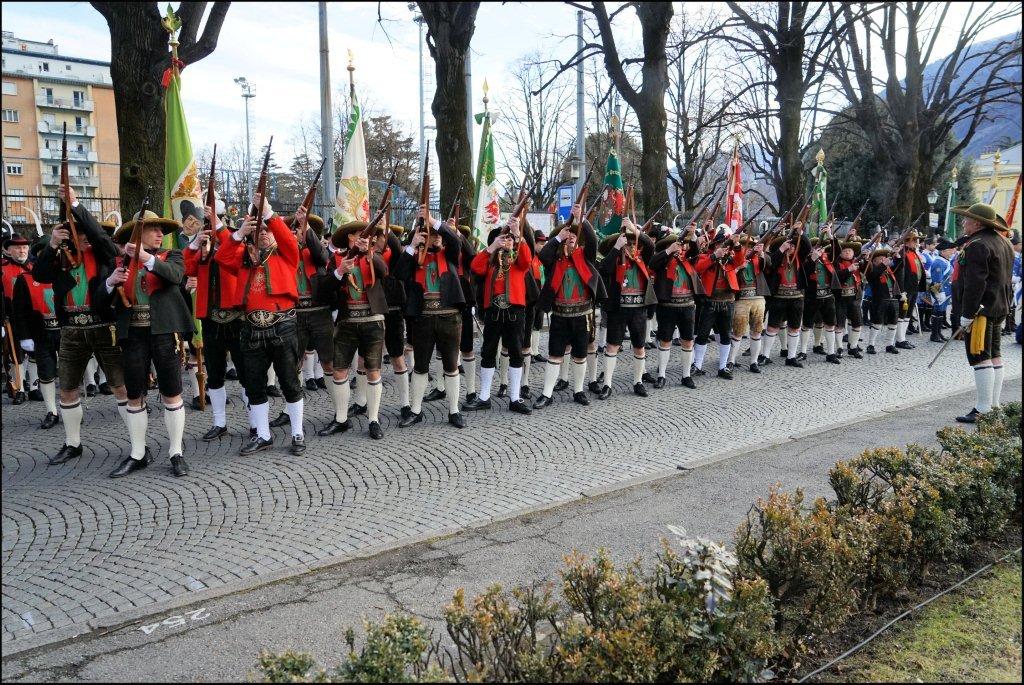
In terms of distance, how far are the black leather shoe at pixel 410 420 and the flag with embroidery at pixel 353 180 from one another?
3057 mm

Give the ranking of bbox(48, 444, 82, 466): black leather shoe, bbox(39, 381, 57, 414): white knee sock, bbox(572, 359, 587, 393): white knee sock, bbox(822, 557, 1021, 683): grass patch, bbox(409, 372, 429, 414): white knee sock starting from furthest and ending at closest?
bbox(572, 359, 587, 393): white knee sock < bbox(39, 381, 57, 414): white knee sock < bbox(409, 372, 429, 414): white knee sock < bbox(48, 444, 82, 466): black leather shoe < bbox(822, 557, 1021, 683): grass patch

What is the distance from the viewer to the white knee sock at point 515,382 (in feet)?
31.2

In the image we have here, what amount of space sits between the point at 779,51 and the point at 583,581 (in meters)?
19.0

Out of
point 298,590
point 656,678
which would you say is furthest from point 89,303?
point 656,678

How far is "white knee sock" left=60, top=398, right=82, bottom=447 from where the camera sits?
24.9ft

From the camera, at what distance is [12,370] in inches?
419

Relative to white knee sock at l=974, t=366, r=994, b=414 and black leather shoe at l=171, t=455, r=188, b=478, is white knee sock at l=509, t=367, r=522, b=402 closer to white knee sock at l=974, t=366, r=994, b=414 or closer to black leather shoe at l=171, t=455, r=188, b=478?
black leather shoe at l=171, t=455, r=188, b=478

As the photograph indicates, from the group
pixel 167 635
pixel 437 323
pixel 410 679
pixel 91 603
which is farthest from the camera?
pixel 437 323

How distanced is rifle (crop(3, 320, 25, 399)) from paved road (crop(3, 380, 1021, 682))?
7699 mm

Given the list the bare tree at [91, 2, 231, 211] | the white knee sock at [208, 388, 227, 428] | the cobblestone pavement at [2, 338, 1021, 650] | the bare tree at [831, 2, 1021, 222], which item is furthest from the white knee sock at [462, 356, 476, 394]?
the bare tree at [831, 2, 1021, 222]

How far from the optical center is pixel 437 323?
349 inches

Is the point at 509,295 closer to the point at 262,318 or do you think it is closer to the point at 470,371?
the point at 470,371

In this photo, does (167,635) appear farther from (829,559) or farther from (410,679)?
(829,559)

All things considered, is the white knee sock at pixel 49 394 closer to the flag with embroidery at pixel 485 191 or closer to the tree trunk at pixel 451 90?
the tree trunk at pixel 451 90
